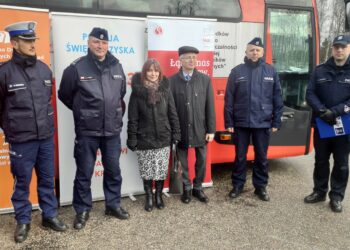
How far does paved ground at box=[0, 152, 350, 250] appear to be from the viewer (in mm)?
3285

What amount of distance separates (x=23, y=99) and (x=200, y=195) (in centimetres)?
223

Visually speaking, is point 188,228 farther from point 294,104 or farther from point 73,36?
point 294,104

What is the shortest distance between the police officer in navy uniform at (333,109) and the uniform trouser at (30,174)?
280 centimetres

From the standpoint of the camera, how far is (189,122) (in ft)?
13.1

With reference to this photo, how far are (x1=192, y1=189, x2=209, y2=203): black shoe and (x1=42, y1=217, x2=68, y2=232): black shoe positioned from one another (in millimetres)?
1527

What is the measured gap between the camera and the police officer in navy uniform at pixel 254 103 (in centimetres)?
405

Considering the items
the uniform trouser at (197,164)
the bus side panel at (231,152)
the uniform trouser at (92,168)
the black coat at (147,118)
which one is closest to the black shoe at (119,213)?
the uniform trouser at (92,168)

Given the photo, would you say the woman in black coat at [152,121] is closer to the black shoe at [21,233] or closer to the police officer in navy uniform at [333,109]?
the black shoe at [21,233]

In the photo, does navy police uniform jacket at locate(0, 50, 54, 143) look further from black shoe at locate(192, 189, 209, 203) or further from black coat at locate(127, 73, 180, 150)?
black shoe at locate(192, 189, 209, 203)

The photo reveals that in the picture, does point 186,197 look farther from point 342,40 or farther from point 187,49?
point 342,40

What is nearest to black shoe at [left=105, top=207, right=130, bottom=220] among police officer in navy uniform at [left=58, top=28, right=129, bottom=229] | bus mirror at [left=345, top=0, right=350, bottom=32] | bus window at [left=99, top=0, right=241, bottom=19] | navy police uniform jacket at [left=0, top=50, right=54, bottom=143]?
police officer in navy uniform at [left=58, top=28, right=129, bottom=229]

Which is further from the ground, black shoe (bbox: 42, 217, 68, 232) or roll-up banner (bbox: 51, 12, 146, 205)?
roll-up banner (bbox: 51, 12, 146, 205)

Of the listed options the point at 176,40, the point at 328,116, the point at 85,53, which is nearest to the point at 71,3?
the point at 85,53

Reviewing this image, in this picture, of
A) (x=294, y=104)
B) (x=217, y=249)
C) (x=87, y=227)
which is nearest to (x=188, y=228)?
(x=217, y=249)
